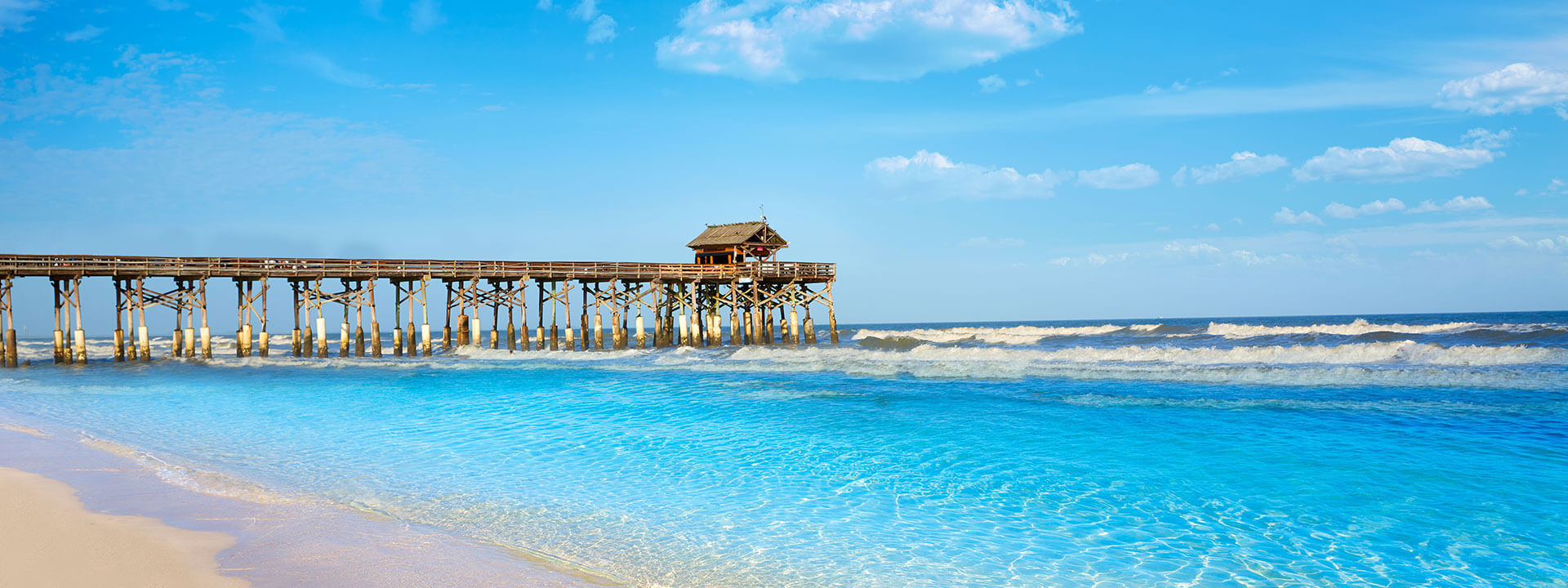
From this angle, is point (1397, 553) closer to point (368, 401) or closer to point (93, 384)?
point (368, 401)

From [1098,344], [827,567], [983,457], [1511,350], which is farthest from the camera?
[1098,344]

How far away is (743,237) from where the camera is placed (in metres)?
43.1

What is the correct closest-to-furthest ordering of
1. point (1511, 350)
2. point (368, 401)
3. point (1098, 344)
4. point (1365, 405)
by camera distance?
point (1365, 405) < point (368, 401) < point (1511, 350) < point (1098, 344)

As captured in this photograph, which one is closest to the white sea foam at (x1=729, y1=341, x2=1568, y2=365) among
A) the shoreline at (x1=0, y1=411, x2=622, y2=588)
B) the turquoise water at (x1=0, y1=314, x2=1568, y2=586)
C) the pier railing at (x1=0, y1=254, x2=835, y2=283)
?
the turquoise water at (x1=0, y1=314, x2=1568, y2=586)

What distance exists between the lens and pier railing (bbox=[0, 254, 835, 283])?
3175cm

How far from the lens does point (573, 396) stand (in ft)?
63.3

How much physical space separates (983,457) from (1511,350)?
21.5m

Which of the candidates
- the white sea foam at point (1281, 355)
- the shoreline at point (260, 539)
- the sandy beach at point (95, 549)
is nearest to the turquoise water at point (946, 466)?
the shoreline at point (260, 539)

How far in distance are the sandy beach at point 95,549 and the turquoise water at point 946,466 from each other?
1865 mm

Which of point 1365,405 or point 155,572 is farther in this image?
point 1365,405

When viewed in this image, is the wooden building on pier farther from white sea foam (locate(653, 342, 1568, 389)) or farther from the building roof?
white sea foam (locate(653, 342, 1568, 389))

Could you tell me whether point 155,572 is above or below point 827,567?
above

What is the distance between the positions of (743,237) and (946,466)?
1303 inches

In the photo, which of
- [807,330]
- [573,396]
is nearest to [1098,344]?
[807,330]
